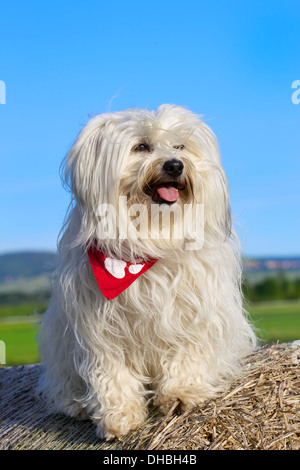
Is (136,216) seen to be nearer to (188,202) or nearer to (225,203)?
(188,202)

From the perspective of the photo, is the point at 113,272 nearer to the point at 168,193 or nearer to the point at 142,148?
the point at 168,193

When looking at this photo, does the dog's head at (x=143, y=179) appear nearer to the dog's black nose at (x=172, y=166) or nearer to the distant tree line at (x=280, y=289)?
Result: the dog's black nose at (x=172, y=166)

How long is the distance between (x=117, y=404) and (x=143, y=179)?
1.39 meters

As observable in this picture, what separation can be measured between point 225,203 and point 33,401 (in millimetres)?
2306

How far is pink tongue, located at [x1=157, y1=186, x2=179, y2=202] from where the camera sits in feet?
10.3

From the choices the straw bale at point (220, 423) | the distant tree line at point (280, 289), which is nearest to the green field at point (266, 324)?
the distant tree line at point (280, 289)

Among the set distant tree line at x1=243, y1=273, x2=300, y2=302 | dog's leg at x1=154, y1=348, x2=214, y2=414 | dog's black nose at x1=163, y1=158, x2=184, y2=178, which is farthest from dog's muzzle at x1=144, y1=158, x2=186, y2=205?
distant tree line at x1=243, y1=273, x2=300, y2=302

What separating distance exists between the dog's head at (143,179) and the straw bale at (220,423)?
1040 mm

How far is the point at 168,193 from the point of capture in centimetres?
317

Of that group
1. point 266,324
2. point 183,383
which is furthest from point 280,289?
point 183,383

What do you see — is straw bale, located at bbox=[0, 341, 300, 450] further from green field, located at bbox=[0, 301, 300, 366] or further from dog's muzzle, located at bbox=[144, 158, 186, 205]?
green field, located at bbox=[0, 301, 300, 366]
